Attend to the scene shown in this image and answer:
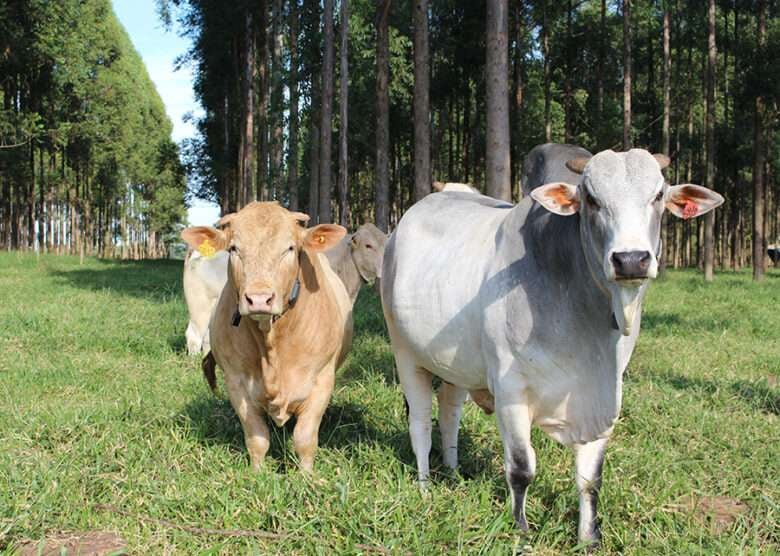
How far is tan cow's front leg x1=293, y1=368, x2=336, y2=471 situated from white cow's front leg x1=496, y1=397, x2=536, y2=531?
1.33m

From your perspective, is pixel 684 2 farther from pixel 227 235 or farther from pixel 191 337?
pixel 227 235

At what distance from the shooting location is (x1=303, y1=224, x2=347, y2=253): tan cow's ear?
4453 mm

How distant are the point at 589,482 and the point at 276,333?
77.0 inches

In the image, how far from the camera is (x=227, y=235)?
4305mm

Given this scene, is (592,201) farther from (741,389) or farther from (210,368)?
(741,389)

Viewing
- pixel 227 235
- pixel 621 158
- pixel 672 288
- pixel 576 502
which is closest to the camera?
pixel 621 158

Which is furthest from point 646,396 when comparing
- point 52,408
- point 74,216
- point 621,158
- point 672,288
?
point 74,216

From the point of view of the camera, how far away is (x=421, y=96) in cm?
1258

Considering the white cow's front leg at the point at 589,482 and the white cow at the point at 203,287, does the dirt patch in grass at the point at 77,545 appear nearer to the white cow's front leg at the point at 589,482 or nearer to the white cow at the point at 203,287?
the white cow's front leg at the point at 589,482

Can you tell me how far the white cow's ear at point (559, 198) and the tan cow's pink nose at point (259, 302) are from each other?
151 centimetres

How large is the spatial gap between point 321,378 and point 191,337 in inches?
151

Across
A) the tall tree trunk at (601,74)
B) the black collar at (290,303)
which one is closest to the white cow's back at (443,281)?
the black collar at (290,303)

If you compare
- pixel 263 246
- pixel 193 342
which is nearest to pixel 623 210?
pixel 263 246

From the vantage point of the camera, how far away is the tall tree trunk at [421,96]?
1236 centimetres
